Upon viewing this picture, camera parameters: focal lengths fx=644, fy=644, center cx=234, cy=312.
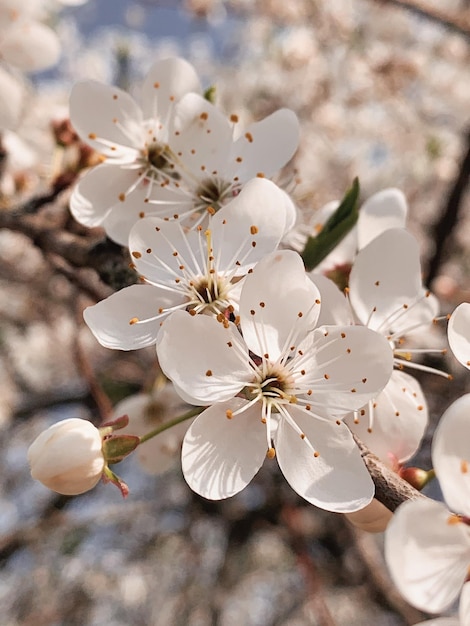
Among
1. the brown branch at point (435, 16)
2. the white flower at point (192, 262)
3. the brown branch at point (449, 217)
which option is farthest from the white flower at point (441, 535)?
the brown branch at point (435, 16)

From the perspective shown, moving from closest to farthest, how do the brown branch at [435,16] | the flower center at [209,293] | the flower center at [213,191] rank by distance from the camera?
the flower center at [209,293], the flower center at [213,191], the brown branch at [435,16]

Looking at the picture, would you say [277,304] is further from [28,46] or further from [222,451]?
[28,46]

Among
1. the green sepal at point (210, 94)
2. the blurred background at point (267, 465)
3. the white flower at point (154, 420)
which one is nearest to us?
the green sepal at point (210, 94)

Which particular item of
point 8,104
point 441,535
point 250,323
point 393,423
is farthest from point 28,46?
point 441,535

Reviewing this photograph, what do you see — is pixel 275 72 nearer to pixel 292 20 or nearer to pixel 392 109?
pixel 292 20

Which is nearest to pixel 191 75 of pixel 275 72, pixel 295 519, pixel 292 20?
pixel 295 519

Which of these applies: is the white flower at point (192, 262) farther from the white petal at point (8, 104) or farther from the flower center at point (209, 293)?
the white petal at point (8, 104)
